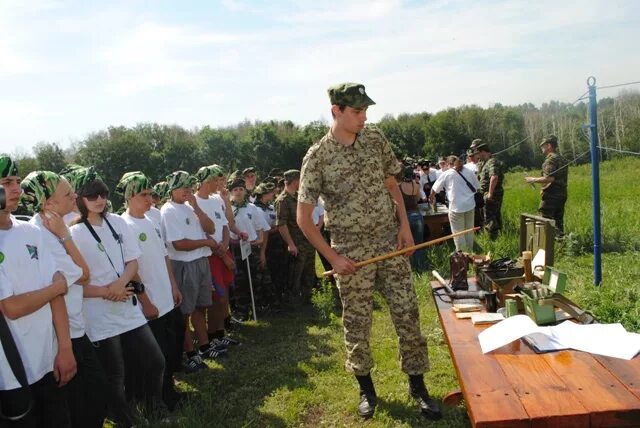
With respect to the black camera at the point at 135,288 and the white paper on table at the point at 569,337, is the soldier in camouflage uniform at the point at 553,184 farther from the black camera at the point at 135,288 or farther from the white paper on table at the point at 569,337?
the black camera at the point at 135,288

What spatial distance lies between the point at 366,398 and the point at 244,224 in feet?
11.1

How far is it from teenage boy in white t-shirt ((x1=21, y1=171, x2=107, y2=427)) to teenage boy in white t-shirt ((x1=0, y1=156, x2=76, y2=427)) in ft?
0.47

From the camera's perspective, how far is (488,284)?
3.18 metres

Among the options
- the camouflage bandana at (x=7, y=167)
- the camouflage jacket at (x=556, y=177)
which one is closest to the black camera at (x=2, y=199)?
the camouflage bandana at (x=7, y=167)

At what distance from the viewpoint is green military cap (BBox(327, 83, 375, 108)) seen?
311 cm

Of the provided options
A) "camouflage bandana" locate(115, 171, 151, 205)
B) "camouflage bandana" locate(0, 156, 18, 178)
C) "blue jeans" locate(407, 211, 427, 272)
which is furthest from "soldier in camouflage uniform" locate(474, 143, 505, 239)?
"camouflage bandana" locate(0, 156, 18, 178)

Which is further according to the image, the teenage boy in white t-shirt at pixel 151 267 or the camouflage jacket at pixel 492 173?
the camouflage jacket at pixel 492 173

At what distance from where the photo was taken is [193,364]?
15.6 ft

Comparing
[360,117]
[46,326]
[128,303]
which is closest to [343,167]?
[360,117]

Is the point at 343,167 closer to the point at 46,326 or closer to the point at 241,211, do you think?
the point at 46,326

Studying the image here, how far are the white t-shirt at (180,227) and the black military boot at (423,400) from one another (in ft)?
7.82

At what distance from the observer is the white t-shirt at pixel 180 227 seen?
4664 millimetres

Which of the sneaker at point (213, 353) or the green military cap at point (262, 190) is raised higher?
the green military cap at point (262, 190)

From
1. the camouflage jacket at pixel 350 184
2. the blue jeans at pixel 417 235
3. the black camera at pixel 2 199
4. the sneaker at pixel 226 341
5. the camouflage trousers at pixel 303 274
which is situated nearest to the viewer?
the black camera at pixel 2 199
